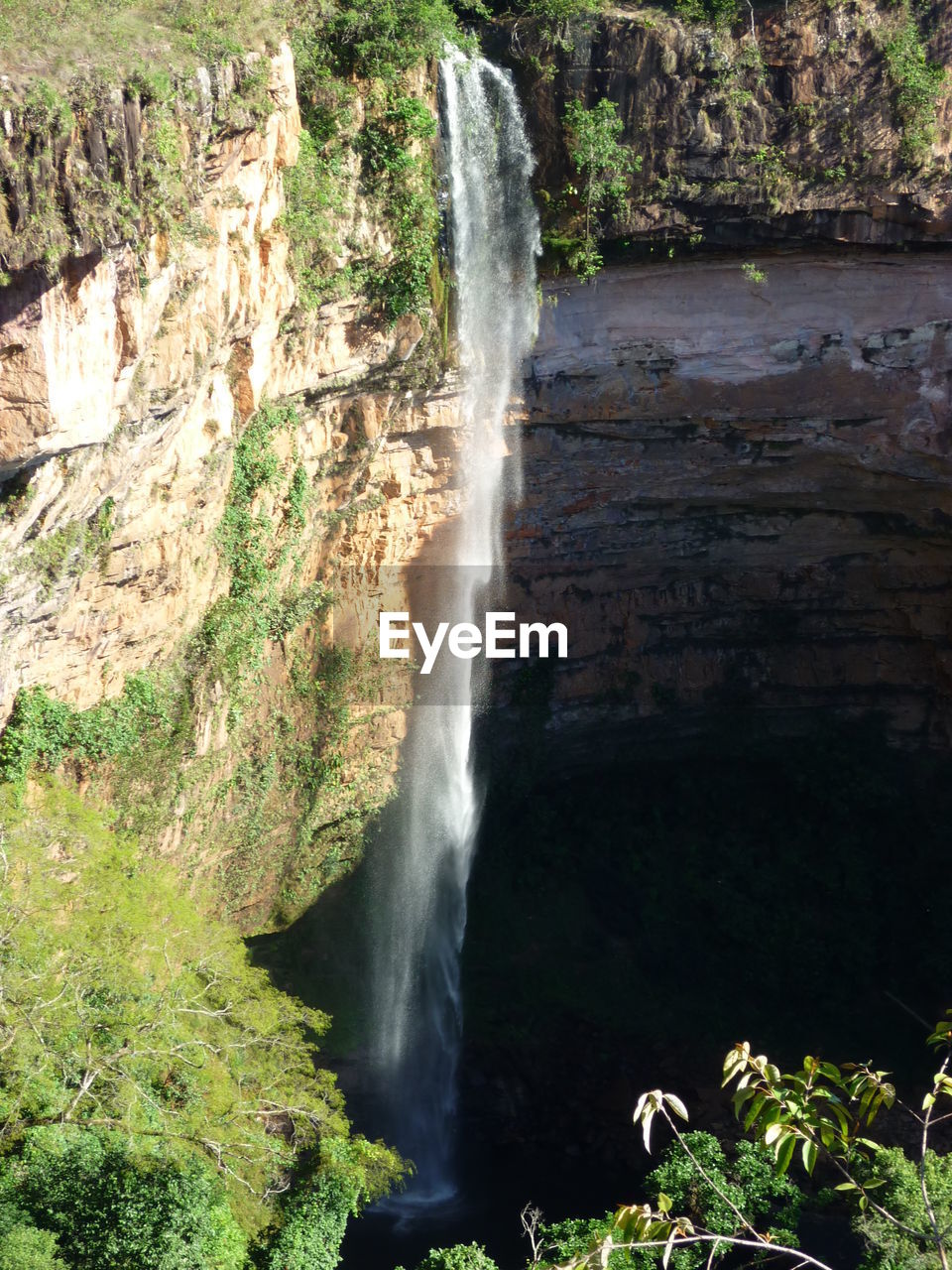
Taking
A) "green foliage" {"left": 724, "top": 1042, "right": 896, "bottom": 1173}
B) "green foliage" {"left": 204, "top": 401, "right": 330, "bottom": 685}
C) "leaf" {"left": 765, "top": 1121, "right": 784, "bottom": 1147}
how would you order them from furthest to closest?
"green foliage" {"left": 204, "top": 401, "right": 330, "bottom": 685} < "green foliage" {"left": 724, "top": 1042, "right": 896, "bottom": 1173} < "leaf" {"left": 765, "top": 1121, "right": 784, "bottom": 1147}

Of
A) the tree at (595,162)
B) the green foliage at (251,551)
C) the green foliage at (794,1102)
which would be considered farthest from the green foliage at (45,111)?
the tree at (595,162)

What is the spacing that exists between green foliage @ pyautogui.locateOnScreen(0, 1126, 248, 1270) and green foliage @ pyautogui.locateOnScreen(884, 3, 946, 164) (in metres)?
14.4

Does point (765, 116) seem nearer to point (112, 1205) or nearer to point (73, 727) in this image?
point (73, 727)

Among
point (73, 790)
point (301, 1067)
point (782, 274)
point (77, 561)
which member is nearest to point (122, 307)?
point (77, 561)

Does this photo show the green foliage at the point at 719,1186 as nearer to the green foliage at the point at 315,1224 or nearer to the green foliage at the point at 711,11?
the green foliage at the point at 315,1224

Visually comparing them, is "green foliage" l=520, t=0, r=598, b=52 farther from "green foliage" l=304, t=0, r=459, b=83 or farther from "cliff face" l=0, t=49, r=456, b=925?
"cliff face" l=0, t=49, r=456, b=925

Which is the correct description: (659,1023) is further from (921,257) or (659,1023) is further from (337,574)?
(921,257)

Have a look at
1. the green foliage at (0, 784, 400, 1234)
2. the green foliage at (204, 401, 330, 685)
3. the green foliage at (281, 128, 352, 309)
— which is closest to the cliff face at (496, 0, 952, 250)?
the green foliage at (281, 128, 352, 309)

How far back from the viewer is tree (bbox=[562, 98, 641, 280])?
1502cm

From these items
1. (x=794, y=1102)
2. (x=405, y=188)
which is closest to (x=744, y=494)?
(x=405, y=188)

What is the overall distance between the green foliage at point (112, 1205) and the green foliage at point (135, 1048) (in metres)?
0.02

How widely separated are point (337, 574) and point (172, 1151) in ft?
25.5

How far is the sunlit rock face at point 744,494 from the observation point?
52.3 ft

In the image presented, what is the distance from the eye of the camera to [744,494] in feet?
59.5
